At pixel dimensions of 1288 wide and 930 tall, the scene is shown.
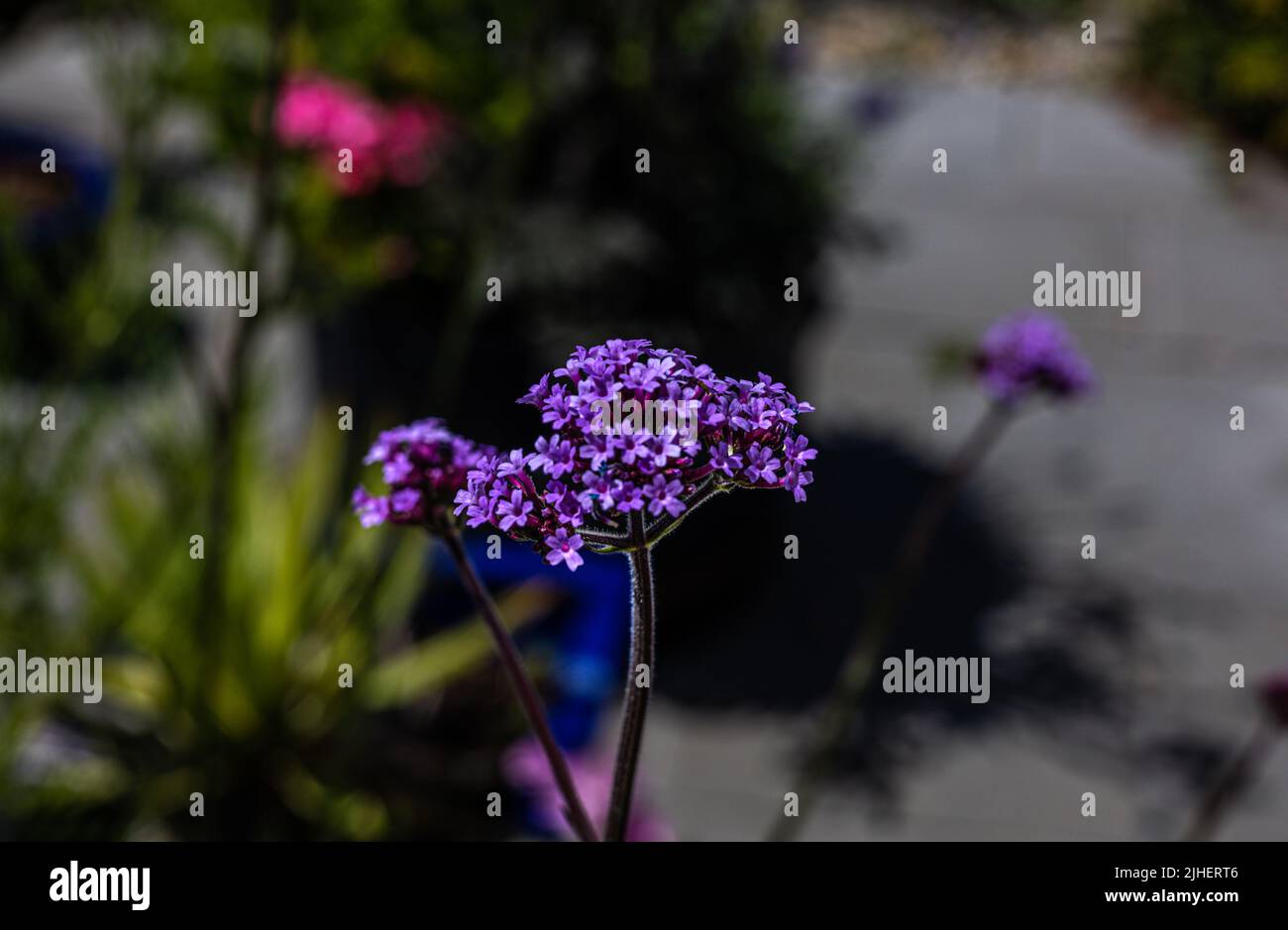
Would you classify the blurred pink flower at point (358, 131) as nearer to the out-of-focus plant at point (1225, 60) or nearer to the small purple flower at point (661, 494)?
the small purple flower at point (661, 494)

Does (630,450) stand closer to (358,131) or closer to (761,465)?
(761,465)

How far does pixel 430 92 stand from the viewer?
4.13m

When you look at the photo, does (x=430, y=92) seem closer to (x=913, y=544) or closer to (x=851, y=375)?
(x=851, y=375)

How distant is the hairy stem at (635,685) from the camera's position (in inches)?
38.2

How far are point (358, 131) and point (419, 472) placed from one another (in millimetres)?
2557

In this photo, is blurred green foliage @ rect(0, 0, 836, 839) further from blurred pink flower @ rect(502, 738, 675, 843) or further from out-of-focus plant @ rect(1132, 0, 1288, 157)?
out-of-focus plant @ rect(1132, 0, 1288, 157)

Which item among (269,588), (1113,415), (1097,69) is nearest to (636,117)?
(269,588)

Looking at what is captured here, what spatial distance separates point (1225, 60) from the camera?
7562 mm

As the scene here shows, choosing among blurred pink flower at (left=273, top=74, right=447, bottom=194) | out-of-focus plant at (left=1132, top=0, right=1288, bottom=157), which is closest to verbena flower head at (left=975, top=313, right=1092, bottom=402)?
blurred pink flower at (left=273, top=74, right=447, bottom=194)

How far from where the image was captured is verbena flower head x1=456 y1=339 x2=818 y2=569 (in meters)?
0.93

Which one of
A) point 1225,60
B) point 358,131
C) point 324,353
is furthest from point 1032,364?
point 1225,60

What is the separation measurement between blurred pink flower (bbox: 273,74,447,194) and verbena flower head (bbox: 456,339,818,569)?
2.49m

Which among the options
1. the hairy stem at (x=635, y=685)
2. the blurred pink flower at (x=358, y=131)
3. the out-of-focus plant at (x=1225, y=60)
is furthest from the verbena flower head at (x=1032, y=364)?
the out-of-focus plant at (x=1225, y=60)

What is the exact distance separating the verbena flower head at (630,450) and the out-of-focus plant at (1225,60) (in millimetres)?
7256
